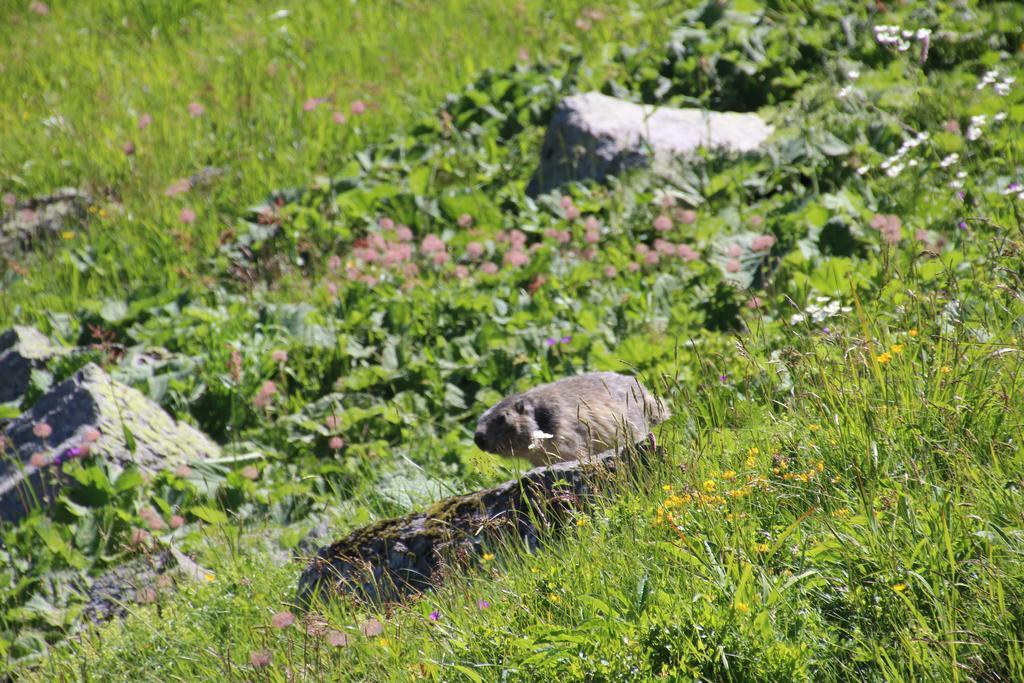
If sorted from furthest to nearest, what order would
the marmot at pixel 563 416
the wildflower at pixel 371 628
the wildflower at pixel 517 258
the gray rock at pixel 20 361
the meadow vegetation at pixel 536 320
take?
the gray rock at pixel 20 361 → the wildflower at pixel 517 258 → the marmot at pixel 563 416 → the wildflower at pixel 371 628 → the meadow vegetation at pixel 536 320

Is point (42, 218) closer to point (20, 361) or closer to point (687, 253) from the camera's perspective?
point (20, 361)

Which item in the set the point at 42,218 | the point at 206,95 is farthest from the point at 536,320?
the point at 206,95

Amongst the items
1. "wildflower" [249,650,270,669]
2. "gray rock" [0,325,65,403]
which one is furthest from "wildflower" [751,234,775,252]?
"gray rock" [0,325,65,403]

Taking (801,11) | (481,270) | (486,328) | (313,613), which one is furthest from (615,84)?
(313,613)

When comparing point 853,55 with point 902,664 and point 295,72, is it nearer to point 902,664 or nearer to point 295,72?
point 295,72

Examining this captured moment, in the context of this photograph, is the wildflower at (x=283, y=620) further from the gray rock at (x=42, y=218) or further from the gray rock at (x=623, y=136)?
the gray rock at (x=42, y=218)

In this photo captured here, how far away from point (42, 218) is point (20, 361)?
279 cm

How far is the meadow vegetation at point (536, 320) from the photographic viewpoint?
2.64m

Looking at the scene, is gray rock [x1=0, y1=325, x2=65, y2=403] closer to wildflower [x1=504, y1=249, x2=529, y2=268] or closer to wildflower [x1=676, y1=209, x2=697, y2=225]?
wildflower [x1=504, y1=249, x2=529, y2=268]

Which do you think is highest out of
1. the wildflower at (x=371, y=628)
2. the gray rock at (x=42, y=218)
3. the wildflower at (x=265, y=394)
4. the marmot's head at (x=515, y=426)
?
the wildflower at (x=371, y=628)

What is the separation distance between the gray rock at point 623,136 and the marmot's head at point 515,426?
3416mm

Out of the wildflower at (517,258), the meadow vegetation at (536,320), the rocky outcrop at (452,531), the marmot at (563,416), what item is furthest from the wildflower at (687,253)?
the rocky outcrop at (452,531)

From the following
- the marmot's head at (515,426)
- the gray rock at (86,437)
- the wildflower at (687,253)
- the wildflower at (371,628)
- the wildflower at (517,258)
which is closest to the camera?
the wildflower at (371,628)

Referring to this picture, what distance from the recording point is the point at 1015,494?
263cm
